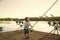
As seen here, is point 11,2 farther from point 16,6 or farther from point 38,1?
point 38,1

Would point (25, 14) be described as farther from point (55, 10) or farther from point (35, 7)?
point (55, 10)

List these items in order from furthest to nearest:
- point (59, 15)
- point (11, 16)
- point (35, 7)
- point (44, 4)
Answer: point (11, 16) → point (35, 7) → point (44, 4) → point (59, 15)

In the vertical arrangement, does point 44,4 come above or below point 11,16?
above

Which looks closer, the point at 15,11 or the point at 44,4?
the point at 44,4

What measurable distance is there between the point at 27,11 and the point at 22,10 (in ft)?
1.93

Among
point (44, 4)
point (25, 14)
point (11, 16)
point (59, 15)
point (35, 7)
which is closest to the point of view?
point (59, 15)

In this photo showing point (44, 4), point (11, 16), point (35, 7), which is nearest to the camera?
point (44, 4)

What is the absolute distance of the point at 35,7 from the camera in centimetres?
1009

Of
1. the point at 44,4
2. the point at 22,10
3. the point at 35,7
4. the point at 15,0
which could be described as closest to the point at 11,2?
the point at 15,0

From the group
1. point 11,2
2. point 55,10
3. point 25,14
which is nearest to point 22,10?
point 25,14

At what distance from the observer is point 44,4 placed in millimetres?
9453

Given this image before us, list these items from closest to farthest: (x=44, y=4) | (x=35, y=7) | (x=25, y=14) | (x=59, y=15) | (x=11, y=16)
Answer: (x=59, y=15), (x=44, y=4), (x=35, y=7), (x=25, y=14), (x=11, y=16)

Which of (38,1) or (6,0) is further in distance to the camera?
(6,0)

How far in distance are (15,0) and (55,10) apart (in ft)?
11.8
